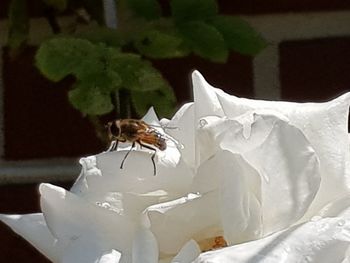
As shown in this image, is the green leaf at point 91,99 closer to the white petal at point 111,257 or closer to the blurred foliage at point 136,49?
the blurred foliage at point 136,49

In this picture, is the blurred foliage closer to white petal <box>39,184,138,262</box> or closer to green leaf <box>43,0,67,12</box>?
green leaf <box>43,0,67,12</box>

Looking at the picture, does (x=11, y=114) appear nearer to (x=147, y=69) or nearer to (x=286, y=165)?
(x=147, y=69)

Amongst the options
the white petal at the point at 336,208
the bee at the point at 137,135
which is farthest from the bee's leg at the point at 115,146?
the white petal at the point at 336,208

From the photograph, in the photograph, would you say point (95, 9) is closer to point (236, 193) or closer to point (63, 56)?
point (63, 56)

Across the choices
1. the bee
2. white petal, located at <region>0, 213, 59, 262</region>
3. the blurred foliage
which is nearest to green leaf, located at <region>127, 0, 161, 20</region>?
the blurred foliage

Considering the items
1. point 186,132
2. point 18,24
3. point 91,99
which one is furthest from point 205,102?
point 18,24

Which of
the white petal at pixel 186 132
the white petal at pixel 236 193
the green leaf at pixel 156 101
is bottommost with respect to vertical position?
the green leaf at pixel 156 101
